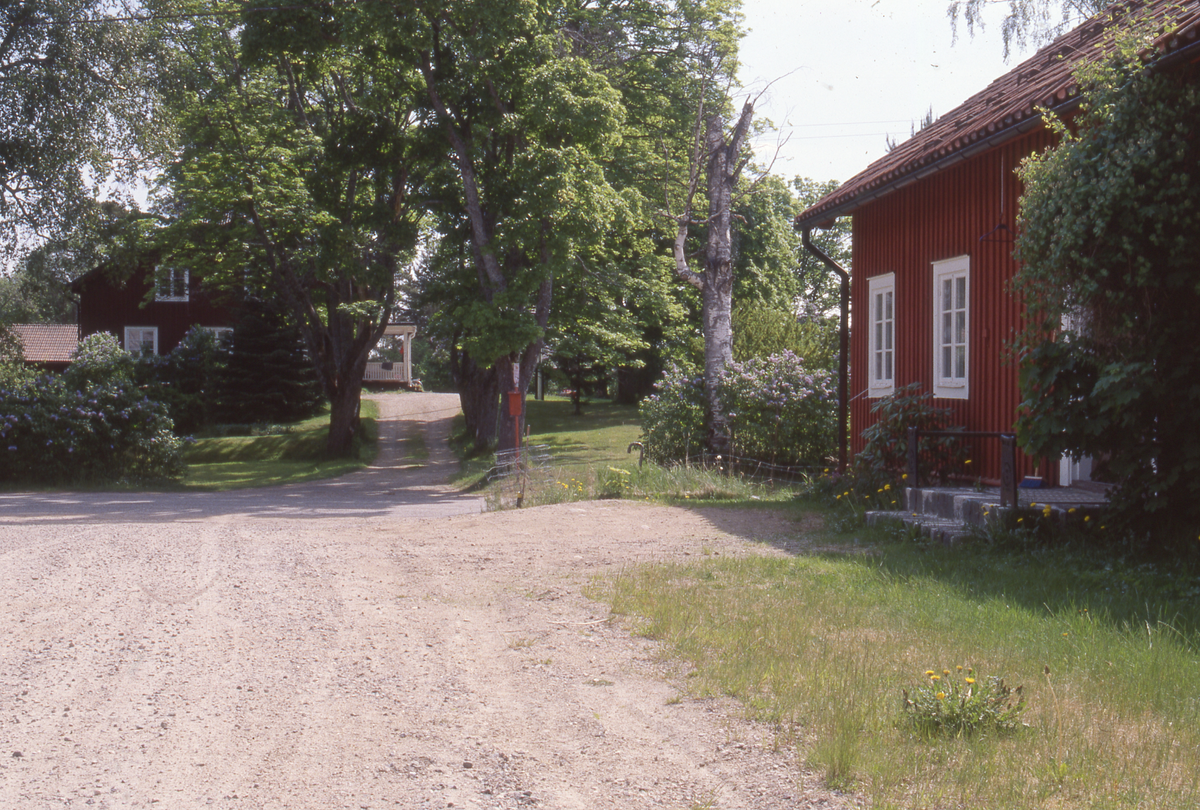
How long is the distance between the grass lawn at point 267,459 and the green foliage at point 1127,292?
19.6 meters

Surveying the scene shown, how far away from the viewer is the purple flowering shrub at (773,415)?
1822 cm

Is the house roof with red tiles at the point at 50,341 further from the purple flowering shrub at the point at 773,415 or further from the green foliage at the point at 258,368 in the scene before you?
the purple flowering shrub at the point at 773,415

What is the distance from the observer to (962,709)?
4.43 metres

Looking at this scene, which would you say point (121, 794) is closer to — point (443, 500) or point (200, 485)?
point (443, 500)

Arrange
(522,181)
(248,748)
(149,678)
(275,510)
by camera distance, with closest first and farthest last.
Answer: (248,748)
(149,678)
(275,510)
(522,181)

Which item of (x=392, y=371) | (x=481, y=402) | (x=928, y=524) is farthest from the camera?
(x=392, y=371)

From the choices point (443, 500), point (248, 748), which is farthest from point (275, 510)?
point (248, 748)

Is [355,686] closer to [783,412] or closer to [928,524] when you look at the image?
[928,524]

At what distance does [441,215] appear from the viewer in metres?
25.7

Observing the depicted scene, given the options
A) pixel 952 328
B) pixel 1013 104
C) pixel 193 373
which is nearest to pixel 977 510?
pixel 952 328

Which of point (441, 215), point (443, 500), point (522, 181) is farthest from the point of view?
point (441, 215)

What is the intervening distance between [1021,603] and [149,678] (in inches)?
221

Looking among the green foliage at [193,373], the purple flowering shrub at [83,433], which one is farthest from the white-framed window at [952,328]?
the green foliage at [193,373]

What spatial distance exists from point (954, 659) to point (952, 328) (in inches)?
321
